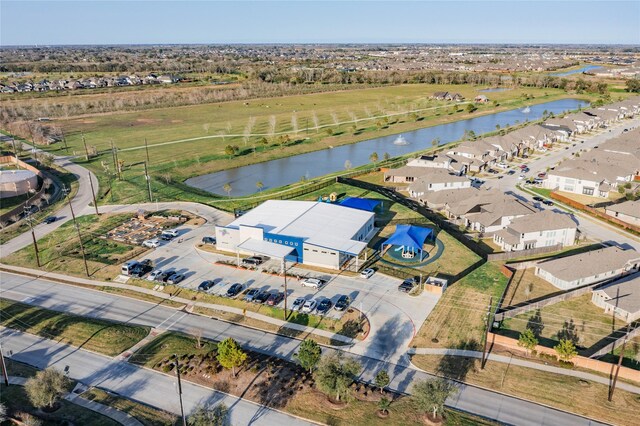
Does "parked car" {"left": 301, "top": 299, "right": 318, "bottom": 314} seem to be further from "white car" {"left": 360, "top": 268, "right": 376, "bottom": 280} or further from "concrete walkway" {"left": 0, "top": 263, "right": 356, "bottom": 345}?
"white car" {"left": 360, "top": 268, "right": 376, "bottom": 280}

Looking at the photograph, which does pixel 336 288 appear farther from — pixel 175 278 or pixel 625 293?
pixel 625 293

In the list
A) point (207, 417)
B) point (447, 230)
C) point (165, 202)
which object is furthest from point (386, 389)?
point (165, 202)

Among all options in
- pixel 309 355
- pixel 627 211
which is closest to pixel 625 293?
pixel 627 211

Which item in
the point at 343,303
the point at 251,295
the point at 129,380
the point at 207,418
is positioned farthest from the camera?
the point at 251,295

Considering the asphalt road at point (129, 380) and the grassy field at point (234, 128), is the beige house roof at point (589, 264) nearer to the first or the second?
the asphalt road at point (129, 380)

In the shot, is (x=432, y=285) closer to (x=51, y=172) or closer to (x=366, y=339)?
(x=366, y=339)

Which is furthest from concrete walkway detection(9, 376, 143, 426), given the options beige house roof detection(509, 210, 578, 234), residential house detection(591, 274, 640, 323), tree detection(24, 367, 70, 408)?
beige house roof detection(509, 210, 578, 234)
